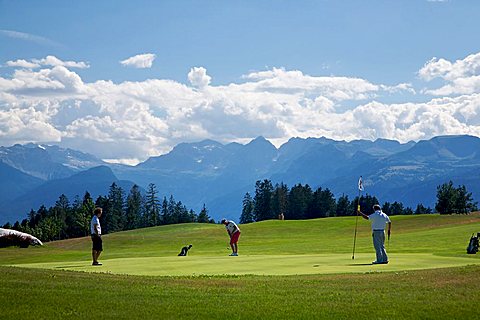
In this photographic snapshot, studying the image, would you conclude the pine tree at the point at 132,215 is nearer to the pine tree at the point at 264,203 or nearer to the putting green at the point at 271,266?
the pine tree at the point at 264,203

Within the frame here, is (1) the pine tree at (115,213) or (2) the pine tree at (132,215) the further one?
(2) the pine tree at (132,215)

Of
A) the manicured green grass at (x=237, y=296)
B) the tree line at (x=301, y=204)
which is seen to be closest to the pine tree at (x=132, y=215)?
the tree line at (x=301, y=204)

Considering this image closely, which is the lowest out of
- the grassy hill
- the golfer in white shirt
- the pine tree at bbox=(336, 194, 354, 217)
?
the grassy hill

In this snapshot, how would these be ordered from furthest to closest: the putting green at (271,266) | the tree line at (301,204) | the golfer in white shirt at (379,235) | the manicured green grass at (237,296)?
1. the tree line at (301,204)
2. the golfer in white shirt at (379,235)
3. the putting green at (271,266)
4. the manicured green grass at (237,296)

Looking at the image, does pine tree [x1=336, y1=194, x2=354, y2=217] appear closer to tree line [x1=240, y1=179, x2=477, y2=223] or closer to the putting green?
tree line [x1=240, y1=179, x2=477, y2=223]

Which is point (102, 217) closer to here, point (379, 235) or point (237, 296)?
point (379, 235)

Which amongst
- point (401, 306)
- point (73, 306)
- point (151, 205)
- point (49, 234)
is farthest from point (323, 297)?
point (151, 205)

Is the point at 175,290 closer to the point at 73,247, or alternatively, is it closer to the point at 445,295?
the point at 445,295

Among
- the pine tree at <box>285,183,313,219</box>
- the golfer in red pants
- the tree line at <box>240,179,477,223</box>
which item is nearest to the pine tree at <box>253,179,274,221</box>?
the tree line at <box>240,179,477,223</box>

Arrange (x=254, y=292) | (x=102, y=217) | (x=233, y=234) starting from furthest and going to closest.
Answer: (x=102, y=217) → (x=233, y=234) → (x=254, y=292)

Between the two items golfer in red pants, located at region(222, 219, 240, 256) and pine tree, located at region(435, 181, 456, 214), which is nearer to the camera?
golfer in red pants, located at region(222, 219, 240, 256)

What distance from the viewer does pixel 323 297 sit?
1812 centimetres

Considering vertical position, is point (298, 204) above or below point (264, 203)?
below

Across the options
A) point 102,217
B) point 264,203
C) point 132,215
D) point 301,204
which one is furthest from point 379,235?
point 132,215
